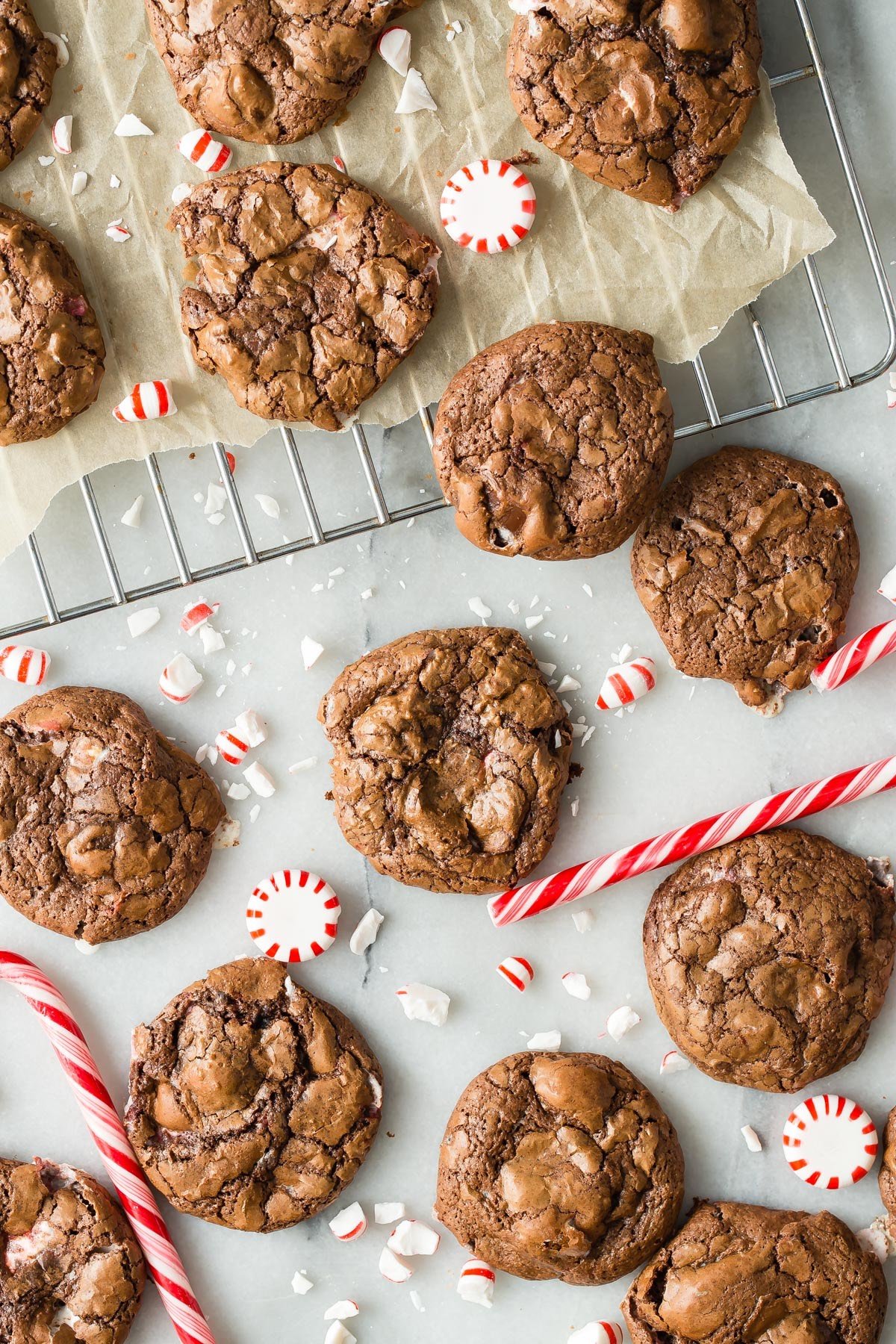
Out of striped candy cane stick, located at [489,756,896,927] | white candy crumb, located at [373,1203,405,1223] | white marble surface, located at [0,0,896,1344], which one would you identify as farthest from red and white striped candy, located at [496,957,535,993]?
white candy crumb, located at [373,1203,405,1223]

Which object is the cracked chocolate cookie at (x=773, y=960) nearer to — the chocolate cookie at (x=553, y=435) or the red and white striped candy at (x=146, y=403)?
the chocolate cookie at (x=553, y=435)

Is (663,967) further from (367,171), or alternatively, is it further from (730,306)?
(367,171)

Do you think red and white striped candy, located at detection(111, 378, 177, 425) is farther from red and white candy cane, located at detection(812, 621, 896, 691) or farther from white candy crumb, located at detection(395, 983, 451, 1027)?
red and white candy cane, located at detection(812, 621, 896, 691)

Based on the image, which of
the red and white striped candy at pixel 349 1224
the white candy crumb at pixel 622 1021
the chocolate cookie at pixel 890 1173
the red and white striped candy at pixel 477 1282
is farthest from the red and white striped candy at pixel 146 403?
the chocolate cookie at pixel 890 1173

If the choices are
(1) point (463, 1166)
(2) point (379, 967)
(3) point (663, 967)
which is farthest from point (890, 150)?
(1) point (463, 1166)

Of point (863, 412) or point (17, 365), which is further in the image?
point (863, 412)
